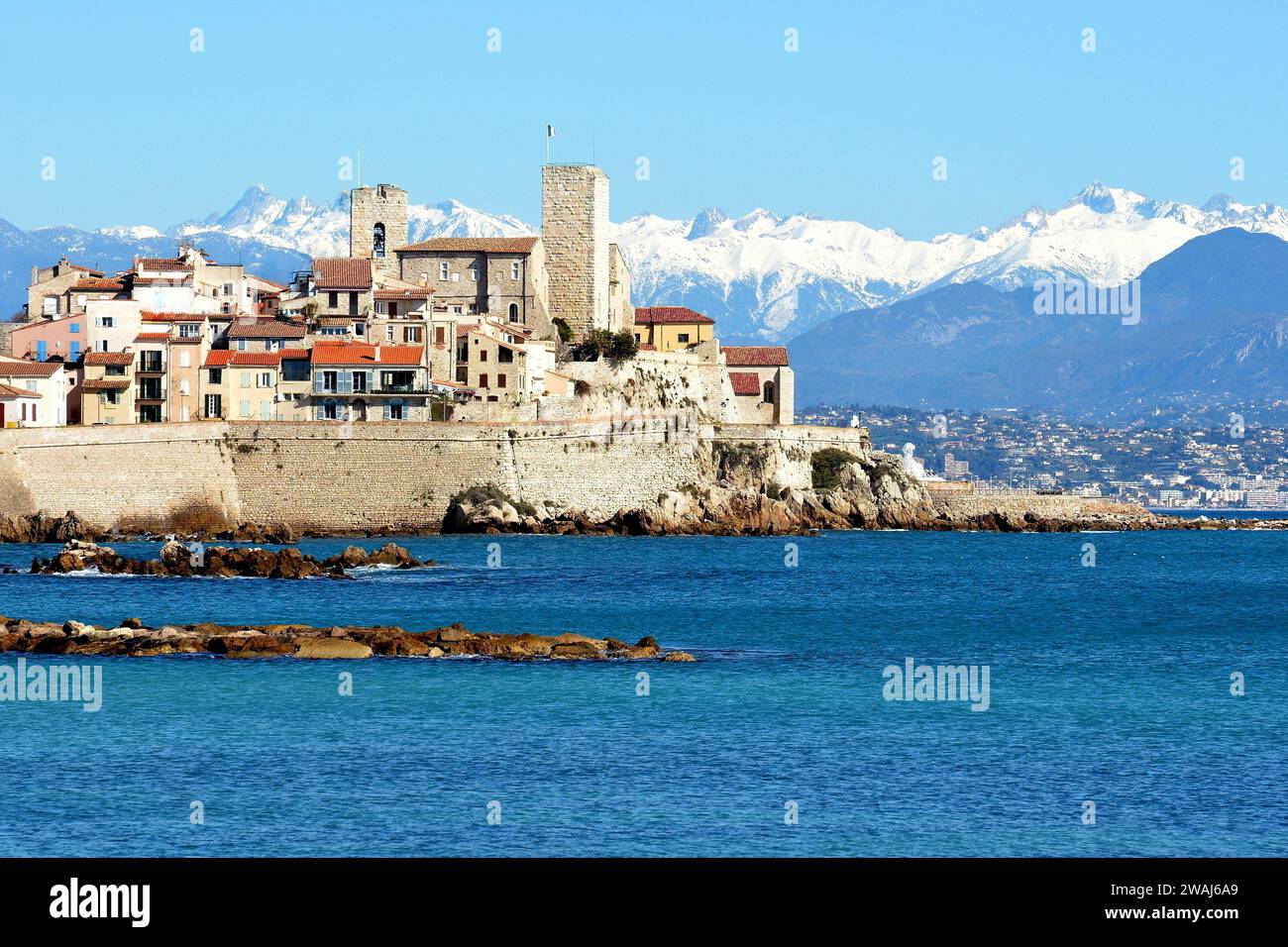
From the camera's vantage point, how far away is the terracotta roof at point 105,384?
238 feet

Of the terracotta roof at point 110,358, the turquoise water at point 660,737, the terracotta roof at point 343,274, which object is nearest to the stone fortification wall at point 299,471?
the terracotta roof at point 110,358

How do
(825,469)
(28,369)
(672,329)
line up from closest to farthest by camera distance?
(28,369) < (825,469) < (672,329)

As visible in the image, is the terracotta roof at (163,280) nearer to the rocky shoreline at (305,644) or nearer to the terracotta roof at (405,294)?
the terracotta roof at (405,294)

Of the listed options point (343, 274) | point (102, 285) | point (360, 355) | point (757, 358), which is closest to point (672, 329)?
point (757, 358)

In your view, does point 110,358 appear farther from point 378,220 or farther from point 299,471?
point 378,220

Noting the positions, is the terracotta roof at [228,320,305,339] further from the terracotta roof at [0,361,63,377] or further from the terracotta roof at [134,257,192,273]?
the terracotta roof at [134,257,192,273]

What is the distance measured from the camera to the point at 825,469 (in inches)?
3329

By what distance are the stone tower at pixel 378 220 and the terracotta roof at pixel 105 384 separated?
633 inches

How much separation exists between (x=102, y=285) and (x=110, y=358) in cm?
978

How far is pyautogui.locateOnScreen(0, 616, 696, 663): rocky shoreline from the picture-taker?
36.8 m

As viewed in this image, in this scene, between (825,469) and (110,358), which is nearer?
(110,358)

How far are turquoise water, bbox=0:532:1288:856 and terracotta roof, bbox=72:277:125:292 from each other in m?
30.6
